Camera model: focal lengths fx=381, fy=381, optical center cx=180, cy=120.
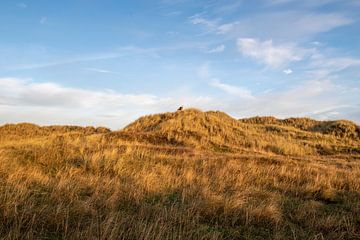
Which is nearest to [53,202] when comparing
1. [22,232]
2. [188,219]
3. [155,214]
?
[22,232]

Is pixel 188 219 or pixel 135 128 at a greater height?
pixel 135 128

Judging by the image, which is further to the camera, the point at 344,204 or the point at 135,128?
the point at 135,128

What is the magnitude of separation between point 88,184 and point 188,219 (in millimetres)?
2508

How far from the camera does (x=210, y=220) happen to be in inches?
241

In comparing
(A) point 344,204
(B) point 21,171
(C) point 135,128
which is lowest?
(A) point 344,204

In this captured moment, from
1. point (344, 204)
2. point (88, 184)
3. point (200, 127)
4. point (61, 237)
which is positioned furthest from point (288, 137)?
point (61, 237)

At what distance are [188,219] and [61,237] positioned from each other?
1895 mm

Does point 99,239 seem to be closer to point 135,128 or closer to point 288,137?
point 135,128

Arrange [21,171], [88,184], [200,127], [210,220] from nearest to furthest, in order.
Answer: [210,220]
[88,184]
[21,171]
[200,127]

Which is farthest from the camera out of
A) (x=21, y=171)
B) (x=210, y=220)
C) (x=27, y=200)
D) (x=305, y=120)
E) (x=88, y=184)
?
(x=305, y=120)

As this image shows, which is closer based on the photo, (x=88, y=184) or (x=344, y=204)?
(x=88, y=184)

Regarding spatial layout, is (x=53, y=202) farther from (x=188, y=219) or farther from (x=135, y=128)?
(x=135, y=128)

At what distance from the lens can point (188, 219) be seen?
5.76 metres

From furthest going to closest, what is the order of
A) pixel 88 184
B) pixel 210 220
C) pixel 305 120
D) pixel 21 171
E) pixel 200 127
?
pixel 305 120 → pixel 200 127 → pixel 21 171 → pixel 88 184 → pixel 210 220
